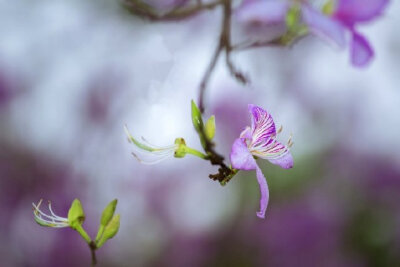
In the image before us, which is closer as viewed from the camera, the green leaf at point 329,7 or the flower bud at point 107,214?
the flower bud at point 107,214

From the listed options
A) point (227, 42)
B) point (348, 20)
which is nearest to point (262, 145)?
point (227, 42)

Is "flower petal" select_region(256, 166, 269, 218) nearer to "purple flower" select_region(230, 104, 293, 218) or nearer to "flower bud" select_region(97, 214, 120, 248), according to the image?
"purple flower" select_region(230, 104, 293, 218)

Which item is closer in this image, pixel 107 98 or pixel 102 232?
pixel 102 232

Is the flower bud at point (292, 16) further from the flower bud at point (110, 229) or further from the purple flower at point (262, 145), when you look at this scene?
the flower bud at point (110, 229)

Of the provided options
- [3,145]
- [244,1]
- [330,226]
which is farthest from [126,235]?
[244,1]

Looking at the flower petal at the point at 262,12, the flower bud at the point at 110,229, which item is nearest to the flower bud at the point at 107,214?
the flower bud at the point at 110,229

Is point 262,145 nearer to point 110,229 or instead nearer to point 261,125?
A: point 261,125

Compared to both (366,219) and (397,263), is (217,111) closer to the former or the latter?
(366,219)
